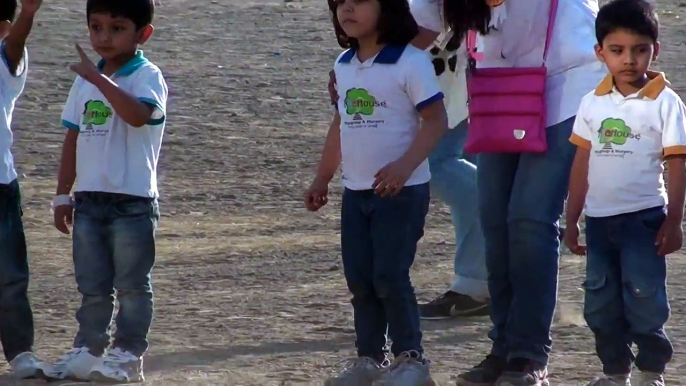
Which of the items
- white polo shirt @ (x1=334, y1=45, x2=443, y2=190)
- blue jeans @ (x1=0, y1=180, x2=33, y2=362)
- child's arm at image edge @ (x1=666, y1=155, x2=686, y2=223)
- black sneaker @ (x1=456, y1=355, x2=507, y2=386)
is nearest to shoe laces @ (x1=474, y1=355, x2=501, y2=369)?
black sneaker @ (x1=456, y1=355, x2=507, y2=386)

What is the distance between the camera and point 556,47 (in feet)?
16.5

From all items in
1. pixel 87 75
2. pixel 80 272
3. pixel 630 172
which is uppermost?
pixel 87 75

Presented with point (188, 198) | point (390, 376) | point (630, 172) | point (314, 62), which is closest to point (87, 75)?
point (390, 376)

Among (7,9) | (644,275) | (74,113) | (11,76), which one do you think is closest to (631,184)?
(644,275)

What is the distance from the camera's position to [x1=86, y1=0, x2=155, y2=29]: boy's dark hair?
5320mm

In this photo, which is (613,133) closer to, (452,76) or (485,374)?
(485,374)

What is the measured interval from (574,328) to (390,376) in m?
1.54

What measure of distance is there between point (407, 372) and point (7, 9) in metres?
2.17

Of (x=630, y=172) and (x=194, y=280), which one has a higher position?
(x=630, y=172)

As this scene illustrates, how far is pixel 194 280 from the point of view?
732cm

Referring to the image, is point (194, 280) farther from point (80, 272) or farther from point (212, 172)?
point (212, 172)

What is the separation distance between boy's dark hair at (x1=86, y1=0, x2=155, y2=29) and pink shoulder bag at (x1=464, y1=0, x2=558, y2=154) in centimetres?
127

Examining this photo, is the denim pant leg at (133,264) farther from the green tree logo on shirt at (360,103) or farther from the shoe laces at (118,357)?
the green tree logo on shirt at (360,103)

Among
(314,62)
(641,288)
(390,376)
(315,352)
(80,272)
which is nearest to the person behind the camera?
(641,288)
